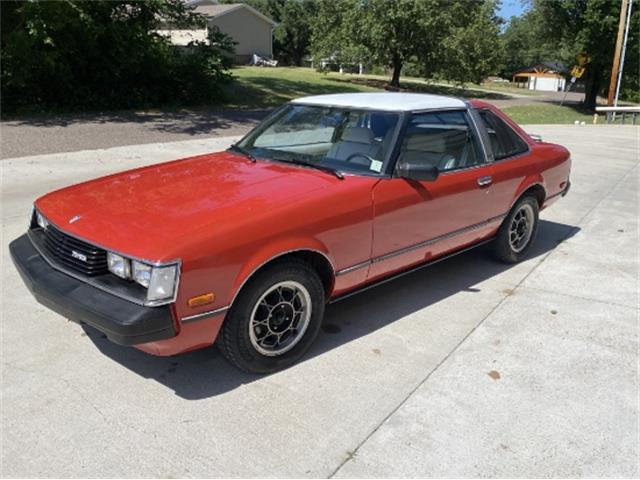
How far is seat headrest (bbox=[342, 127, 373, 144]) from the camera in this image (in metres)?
4.11

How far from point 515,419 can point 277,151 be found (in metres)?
2.44

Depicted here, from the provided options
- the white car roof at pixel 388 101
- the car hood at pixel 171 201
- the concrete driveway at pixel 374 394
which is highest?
the white car roof at pixel 388 101

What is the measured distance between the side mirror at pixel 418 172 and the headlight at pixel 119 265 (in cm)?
189

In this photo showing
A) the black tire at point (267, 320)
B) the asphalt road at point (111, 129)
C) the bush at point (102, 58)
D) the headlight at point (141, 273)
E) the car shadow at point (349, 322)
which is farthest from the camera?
the bush at point (102, 58)

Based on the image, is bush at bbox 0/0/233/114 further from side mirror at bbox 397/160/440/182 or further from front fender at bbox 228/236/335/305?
front fender at bbox 228/236/335/305

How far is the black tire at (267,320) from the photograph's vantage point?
10.6ft

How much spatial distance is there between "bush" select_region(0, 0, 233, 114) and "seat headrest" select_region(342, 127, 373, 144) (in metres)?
13.2

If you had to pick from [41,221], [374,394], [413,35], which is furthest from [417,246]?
[413,35]

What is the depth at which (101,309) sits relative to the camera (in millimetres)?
2936

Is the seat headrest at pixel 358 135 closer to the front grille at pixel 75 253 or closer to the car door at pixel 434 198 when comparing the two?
the car door at pixel 434 198

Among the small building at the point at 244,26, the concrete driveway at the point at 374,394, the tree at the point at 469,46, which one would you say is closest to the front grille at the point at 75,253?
the concrete driveway at the point at 374,394

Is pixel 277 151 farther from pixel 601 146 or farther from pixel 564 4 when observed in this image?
pixel 564 4

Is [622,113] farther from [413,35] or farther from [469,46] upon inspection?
[469,46]

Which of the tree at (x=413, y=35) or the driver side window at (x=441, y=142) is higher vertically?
the tree at (x=413, y=35)
